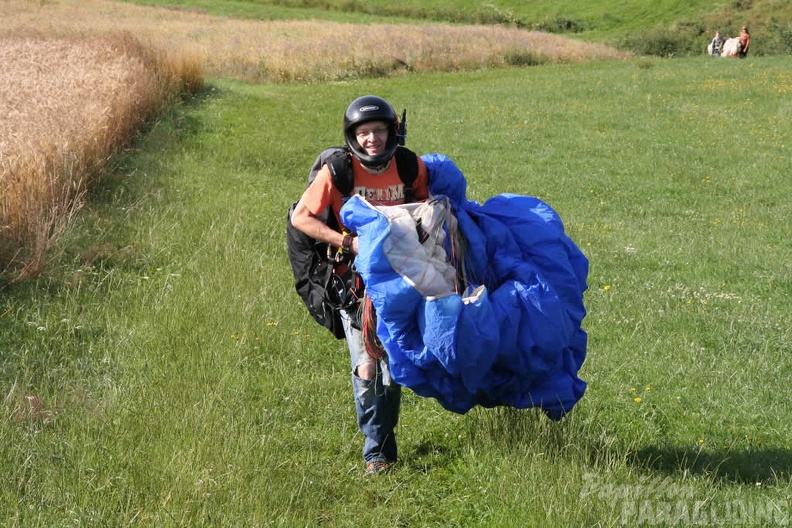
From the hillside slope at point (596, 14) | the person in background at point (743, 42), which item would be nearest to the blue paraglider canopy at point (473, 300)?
the person in background at point (743, 42)

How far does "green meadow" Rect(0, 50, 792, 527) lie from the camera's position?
4.35 m

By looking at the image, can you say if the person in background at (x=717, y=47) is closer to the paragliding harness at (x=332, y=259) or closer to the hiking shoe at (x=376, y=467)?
the paragliding harness at (x=332, y=259)

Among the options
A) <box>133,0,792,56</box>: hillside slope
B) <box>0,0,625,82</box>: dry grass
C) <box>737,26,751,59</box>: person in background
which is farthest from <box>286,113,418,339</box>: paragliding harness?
<box>133,0,792,56</box>: hillside slope

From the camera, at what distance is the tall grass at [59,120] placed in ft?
26.3

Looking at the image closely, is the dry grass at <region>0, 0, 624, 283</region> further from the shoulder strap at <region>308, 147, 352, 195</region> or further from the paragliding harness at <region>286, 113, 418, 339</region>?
the shoulder strap at <region>308, 147, 352, 195</region>

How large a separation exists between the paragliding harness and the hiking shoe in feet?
2.53

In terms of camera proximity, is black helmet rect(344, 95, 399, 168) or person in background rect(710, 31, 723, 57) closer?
black helmet rect(344, 95, 399, 168)

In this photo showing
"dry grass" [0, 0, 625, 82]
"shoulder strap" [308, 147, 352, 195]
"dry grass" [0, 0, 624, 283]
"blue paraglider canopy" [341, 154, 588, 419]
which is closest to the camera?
"blue paraglider canopy" [341, 154, 588, 419]

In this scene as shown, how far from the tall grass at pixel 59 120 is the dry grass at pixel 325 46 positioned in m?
7.72

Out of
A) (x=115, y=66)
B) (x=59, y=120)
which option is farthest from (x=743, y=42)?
(x=59, y=120)

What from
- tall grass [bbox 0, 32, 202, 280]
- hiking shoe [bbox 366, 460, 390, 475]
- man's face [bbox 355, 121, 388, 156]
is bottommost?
hiking shoe [bbox 366, 460, 390, 475]

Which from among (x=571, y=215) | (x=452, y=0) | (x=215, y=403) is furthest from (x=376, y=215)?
(x=452, y=0)

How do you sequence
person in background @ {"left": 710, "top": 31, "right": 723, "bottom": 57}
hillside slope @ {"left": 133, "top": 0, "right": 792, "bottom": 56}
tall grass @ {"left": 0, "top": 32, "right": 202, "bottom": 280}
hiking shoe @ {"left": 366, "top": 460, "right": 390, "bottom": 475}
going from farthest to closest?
hillside slope @ {"left": 133, "top": 0, "right": 792, "bottom": 56}, person in background @ {"left": 710, "top": 31, "right": 723, "bottom": 57}, tall grass @ {"left": 0, "top": 32, "right": 202, "bottom": 280}, hiking shoe @ {"left": 366, "top": 460, "right": 390, "bottom": 475}

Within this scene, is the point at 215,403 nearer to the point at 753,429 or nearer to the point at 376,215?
the point at 376,215
